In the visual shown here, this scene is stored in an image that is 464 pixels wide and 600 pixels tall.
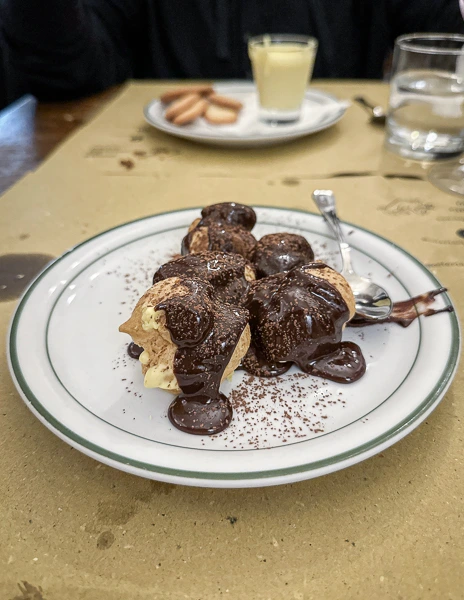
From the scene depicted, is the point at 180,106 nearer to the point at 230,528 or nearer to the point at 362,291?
the point at 362,291

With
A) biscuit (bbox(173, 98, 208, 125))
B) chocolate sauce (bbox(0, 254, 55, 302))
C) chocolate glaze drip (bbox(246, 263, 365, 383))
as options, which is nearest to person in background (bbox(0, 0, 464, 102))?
biscuit (bbox(173, 98, 208, 125))

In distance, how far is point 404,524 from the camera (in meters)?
0.65

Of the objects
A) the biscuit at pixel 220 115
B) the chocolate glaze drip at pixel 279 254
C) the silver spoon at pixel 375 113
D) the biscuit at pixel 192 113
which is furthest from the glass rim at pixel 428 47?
the chocolate glaze drip at pixel 279 254

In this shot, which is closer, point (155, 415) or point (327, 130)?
point (155, 415)

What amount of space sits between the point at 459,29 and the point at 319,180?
5.28 ft

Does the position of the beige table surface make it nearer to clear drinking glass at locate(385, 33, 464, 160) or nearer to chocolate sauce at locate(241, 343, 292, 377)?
chocolate sauce at locate(241, 343, 292, 377)

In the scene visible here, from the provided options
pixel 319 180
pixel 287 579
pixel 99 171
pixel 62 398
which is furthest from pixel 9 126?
pixel 287 579

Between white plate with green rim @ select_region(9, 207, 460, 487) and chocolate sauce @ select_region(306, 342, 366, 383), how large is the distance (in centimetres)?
2

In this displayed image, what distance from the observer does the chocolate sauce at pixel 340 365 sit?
0.83 meters

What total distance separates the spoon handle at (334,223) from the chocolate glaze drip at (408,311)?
17cm

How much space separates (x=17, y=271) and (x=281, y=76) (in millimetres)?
1300

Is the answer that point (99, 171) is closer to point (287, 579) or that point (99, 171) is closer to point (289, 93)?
point (289, 93)

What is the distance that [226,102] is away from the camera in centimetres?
207

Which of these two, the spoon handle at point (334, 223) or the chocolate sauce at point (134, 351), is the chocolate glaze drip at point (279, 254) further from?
the chocolate sauce at point (134, 351)
